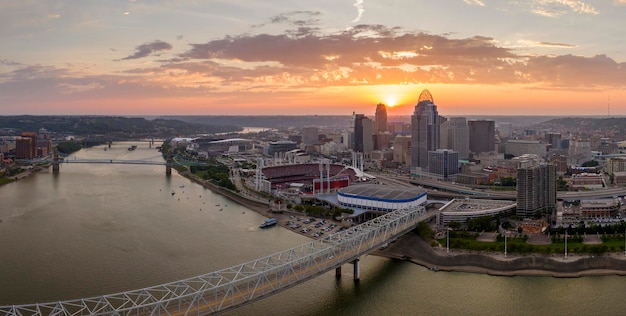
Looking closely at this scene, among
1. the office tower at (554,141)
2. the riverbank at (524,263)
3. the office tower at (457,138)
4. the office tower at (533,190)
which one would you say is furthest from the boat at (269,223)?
the office tower at (554,141)

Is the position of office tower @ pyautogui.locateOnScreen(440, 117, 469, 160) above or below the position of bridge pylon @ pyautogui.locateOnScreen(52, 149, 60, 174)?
above

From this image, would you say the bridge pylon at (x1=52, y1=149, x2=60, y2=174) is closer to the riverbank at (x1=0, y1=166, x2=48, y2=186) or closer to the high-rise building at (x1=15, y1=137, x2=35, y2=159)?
the riverbank at (x1=0, y1=166, x2=48, y2=186)

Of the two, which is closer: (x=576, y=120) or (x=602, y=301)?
(x=602, y=301)

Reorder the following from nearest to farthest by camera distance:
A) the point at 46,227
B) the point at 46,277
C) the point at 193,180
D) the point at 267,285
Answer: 1. the point at 267,285
2. the point at 46,277
3. the point at 46,227
4. the point at 193,180

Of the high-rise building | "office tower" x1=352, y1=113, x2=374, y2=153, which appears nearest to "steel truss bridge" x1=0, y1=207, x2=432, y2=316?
"office tower" x1=352, y1=113, x2=374, y2=153

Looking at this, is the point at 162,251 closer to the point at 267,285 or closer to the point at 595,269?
the point at 267,285

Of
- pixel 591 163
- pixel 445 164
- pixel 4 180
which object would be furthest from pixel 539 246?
pixel 4 180

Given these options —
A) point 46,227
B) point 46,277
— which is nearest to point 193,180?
point 46,227
